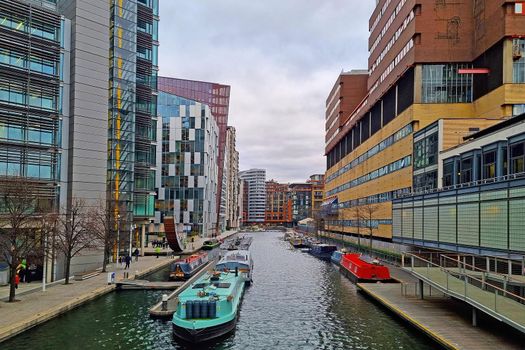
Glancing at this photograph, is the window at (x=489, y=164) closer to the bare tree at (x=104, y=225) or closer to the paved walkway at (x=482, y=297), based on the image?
the paved walkway at (x=482, y=297)

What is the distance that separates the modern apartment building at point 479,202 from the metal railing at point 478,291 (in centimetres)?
260

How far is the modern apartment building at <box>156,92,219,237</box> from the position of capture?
120 meters

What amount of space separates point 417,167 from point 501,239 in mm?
32408

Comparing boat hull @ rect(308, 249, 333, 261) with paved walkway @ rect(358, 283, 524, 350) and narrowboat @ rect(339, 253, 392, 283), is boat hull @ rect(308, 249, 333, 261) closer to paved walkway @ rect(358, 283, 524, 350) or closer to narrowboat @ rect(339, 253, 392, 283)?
narrowboat @ rect(339, 253, 392, 283)

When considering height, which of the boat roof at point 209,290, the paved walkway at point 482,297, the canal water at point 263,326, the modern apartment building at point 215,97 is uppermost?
the modern apartment building at point 215,97

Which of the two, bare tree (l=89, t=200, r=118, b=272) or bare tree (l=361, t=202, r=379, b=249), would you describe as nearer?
bare tree (l=89, t=200, r=118, b=272)

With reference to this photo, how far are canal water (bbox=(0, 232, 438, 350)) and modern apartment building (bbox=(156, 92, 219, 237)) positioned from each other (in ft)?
272

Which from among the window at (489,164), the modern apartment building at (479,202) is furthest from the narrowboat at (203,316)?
the window at (489,164)

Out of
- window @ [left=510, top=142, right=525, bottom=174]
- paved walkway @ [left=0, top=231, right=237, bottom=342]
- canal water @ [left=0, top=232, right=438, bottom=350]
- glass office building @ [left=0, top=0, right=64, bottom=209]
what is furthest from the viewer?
glass office building @ [left=0, top=0, right=64, bottom=209]

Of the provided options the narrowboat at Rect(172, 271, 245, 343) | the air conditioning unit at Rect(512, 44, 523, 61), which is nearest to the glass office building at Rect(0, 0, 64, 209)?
the narrowboat at Rect(172, 271, 245, 343)

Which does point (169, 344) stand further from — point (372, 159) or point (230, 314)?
point (372, 159)

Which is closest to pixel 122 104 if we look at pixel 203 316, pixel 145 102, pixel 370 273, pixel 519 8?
pixel 145 102

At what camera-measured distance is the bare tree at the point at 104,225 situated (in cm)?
4497

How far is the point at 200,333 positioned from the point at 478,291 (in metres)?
16.2
